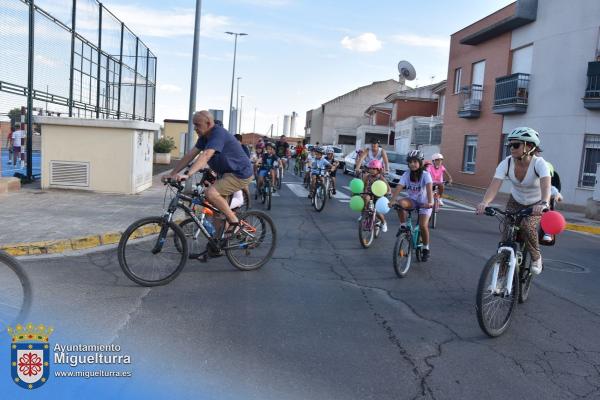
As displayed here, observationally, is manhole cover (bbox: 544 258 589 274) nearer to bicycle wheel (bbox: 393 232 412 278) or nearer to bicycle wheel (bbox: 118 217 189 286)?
bicycle wheel (bbox: 393 232 412 278)

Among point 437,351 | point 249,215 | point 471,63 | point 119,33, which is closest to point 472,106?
point 471,63

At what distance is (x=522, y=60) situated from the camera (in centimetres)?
2277

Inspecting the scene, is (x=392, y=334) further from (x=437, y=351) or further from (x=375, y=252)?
(x=375, y=252)

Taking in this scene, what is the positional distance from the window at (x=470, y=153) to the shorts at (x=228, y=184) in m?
22.1

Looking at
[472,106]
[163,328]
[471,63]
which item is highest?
[471,63]

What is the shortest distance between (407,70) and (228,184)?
124ft

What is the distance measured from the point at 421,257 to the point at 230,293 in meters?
3.09

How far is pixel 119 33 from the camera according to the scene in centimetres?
1847

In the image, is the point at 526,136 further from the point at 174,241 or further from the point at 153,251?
the point at 153,251

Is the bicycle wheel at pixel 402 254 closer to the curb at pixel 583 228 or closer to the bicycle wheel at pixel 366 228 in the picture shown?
the bicycle wheel at pixel 366 228

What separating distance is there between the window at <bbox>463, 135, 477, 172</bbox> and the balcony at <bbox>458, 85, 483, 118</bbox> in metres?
1.25

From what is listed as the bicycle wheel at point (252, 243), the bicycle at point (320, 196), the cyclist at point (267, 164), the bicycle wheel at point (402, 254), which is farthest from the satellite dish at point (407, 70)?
the bicycle wheel at point (252, 243)

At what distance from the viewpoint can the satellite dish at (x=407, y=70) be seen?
41.2m

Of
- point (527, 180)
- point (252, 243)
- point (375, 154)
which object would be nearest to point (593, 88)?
point (375, 154)
